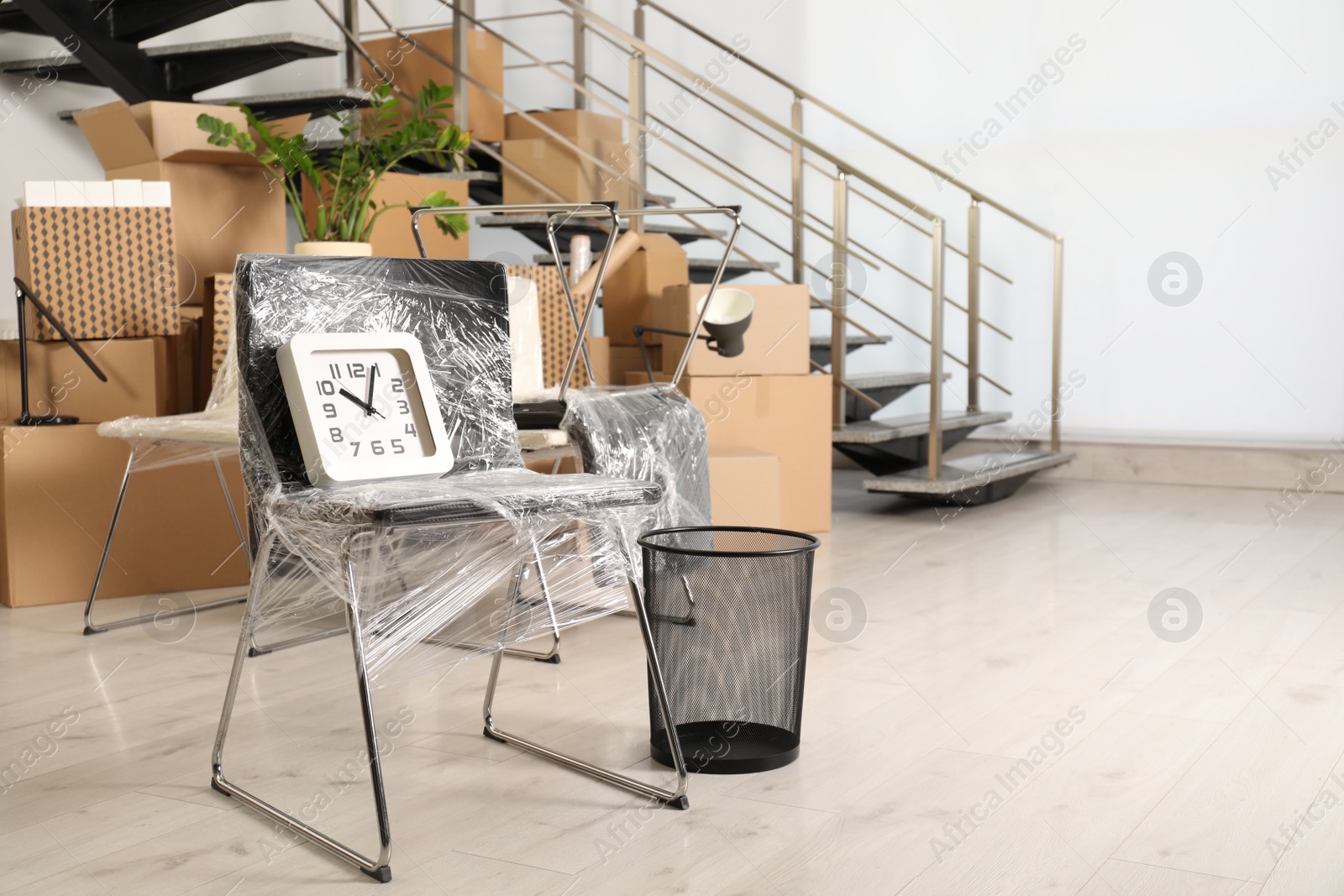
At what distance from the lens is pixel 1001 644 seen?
2346mm

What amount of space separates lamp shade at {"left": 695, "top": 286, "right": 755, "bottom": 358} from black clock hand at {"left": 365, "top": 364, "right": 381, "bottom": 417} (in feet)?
5.77

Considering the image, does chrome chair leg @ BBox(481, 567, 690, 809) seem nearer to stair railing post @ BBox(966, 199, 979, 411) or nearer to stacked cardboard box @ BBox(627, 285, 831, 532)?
stacked cardboard box @ BBox(627, 285, 831, 532)

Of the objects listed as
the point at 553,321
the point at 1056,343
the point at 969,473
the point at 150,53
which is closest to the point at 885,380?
the point at 969,473

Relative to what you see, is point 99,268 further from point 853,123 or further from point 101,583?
point 853,123

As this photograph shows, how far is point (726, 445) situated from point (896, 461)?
98 centimetres

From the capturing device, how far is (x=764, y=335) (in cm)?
357

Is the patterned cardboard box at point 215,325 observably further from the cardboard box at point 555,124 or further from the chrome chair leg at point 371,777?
the cardboard box at point 555,124

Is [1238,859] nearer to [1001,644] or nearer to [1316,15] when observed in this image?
[1001,644]

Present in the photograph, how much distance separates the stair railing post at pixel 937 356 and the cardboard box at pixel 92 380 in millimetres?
2206

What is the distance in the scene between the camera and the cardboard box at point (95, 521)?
2664 millimetres

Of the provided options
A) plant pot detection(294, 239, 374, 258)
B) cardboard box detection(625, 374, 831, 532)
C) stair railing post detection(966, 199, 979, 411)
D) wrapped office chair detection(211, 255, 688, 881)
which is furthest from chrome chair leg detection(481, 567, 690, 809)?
stair railing post detection(966, 199, 979, 411)

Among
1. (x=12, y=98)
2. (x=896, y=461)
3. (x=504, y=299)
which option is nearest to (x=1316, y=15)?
(x=896, y=461)

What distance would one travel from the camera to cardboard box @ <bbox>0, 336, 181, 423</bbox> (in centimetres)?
277

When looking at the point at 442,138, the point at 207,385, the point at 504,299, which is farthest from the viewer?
the point at 442,138
